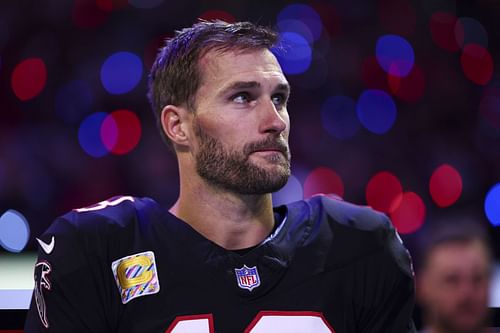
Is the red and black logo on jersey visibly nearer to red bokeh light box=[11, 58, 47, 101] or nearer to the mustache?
the mustache

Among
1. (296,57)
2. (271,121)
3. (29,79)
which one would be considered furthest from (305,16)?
(271,121)

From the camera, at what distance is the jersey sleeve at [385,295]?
142 centimetres

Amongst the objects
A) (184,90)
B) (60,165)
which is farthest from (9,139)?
(184,90)

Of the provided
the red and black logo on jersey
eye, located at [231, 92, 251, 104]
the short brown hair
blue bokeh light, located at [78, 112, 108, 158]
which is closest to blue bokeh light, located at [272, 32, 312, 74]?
blue bokeh light, located at [78, 112, 108, 158]

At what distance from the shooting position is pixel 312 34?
10.3 ft

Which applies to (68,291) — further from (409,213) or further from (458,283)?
(409,213)

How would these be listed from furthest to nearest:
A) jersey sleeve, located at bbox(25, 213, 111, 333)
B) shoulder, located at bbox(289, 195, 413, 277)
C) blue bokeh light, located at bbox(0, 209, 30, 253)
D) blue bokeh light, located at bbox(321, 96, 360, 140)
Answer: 1. blue bokeh light, located at bbox(321, 96, 360, 140)
2. blue bokeh light, located at bbox(0, 209, 30, 253)
3. shoulder, located at bbox(289, 195, 413, 277)
4. jersey sleeve, located at bbox(25, 213, 111, 333)

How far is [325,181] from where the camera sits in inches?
115

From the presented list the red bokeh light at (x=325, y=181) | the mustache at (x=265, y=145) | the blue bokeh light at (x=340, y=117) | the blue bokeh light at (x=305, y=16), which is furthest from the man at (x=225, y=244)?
the blue bokeh light at (x=305, y=16)

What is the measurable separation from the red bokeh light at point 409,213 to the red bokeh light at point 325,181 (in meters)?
0.24

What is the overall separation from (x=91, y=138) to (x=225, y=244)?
1.64m

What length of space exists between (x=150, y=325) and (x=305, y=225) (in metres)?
0.36

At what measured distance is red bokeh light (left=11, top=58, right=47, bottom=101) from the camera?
2980 mm

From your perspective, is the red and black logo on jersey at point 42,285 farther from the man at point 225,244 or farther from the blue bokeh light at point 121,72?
the blue bokeh light at point 121,72
